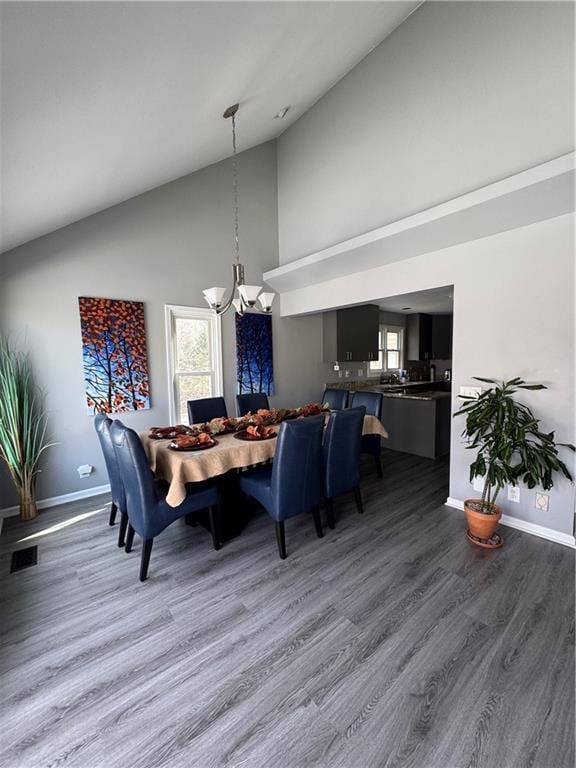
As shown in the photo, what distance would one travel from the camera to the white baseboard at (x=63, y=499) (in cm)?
302

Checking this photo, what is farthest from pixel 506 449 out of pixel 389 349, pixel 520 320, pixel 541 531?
pixel 389 349


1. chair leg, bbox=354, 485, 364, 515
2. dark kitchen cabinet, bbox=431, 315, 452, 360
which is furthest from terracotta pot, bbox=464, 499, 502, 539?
dark kitchen cabinet, bbox=431, 315, 452, 360

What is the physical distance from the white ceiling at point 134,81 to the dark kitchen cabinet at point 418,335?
4655 millimetres

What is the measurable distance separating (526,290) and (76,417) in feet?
14.3

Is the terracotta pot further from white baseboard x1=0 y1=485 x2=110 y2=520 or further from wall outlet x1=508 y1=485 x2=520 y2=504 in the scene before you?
white baseboard x1=0 y1=485 x2=110 y2=520

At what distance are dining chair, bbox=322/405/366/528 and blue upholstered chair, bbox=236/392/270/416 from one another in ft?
5.36

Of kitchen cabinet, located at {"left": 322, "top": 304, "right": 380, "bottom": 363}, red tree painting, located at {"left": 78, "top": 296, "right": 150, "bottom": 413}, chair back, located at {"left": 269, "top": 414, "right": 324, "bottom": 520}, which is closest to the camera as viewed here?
chair back, located at {"left": 269, "top": 414, "right": 324, "bottom": 520}

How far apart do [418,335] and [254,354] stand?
13.4 ft

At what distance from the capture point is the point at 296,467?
234 centimetres

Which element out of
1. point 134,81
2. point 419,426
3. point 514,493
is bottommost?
point 514,493

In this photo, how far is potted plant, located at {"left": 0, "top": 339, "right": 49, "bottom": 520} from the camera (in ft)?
9.12

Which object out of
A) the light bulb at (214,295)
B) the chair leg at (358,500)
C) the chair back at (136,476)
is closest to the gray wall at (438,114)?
the light bulb at (214,295)

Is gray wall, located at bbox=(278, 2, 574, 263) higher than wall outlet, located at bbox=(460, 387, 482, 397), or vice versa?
gray wall, located at bbox=(278, 2, 574, 263)

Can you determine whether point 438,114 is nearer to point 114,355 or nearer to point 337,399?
point 337,399
